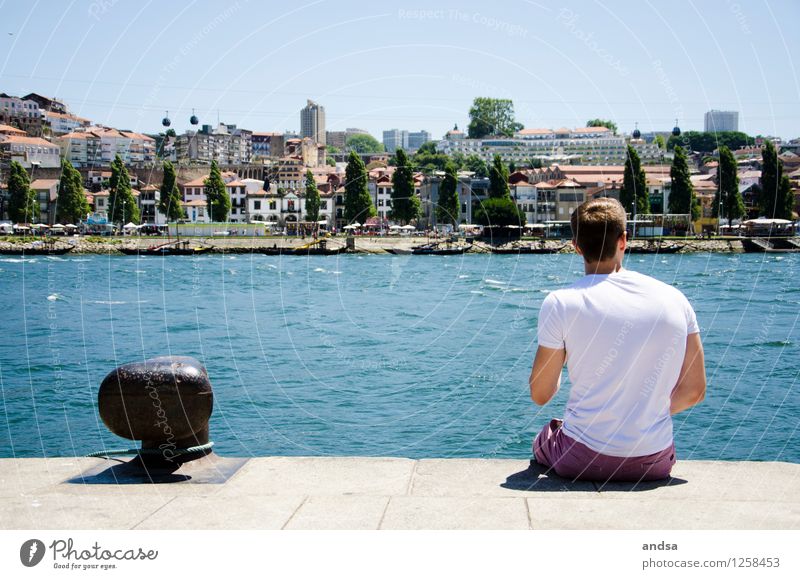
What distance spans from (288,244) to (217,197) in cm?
1967

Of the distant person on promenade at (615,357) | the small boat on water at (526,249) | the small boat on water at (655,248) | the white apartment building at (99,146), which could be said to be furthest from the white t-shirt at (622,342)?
the white apartment building at (99,146)

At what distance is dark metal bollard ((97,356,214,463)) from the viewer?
524cm

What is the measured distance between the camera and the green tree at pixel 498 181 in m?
86.3

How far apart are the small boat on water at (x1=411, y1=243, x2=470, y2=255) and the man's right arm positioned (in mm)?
83658

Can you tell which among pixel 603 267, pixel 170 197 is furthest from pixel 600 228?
pixel 170 197

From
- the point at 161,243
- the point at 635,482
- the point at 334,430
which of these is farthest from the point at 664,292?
the point at 161,243

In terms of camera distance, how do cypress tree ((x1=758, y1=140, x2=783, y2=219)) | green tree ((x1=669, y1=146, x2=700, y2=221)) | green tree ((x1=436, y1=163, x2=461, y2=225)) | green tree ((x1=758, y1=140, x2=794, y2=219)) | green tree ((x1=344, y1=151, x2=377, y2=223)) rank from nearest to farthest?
cypress tree ((x1=758, y1=140, x2=783, y2=219)) < green tree ((x1=758, y1=140, x2=794, y2=219)) < green tree ((x1=669, y1=146, x2=700, y2=221)) < green tree ((x1=436, y1=163, x2=461, y2=225)) < green tree ((x1=344, y1=151, x2=377, y2=223))

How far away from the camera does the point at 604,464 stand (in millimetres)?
4242

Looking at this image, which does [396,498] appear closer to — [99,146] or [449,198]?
[449,198]

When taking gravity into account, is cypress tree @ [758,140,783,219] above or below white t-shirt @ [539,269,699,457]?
above

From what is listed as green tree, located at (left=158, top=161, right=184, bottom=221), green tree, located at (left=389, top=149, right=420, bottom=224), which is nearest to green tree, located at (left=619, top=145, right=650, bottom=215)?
green tree, located at (left=389, top=149, right=420, bottom=224)

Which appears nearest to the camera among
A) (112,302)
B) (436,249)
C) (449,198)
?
(112,302)

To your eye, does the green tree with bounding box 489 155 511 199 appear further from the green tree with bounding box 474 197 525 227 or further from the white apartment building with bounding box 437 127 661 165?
the white apartment building with bounding box 437 127 661 165

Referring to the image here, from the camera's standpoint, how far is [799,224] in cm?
10731
